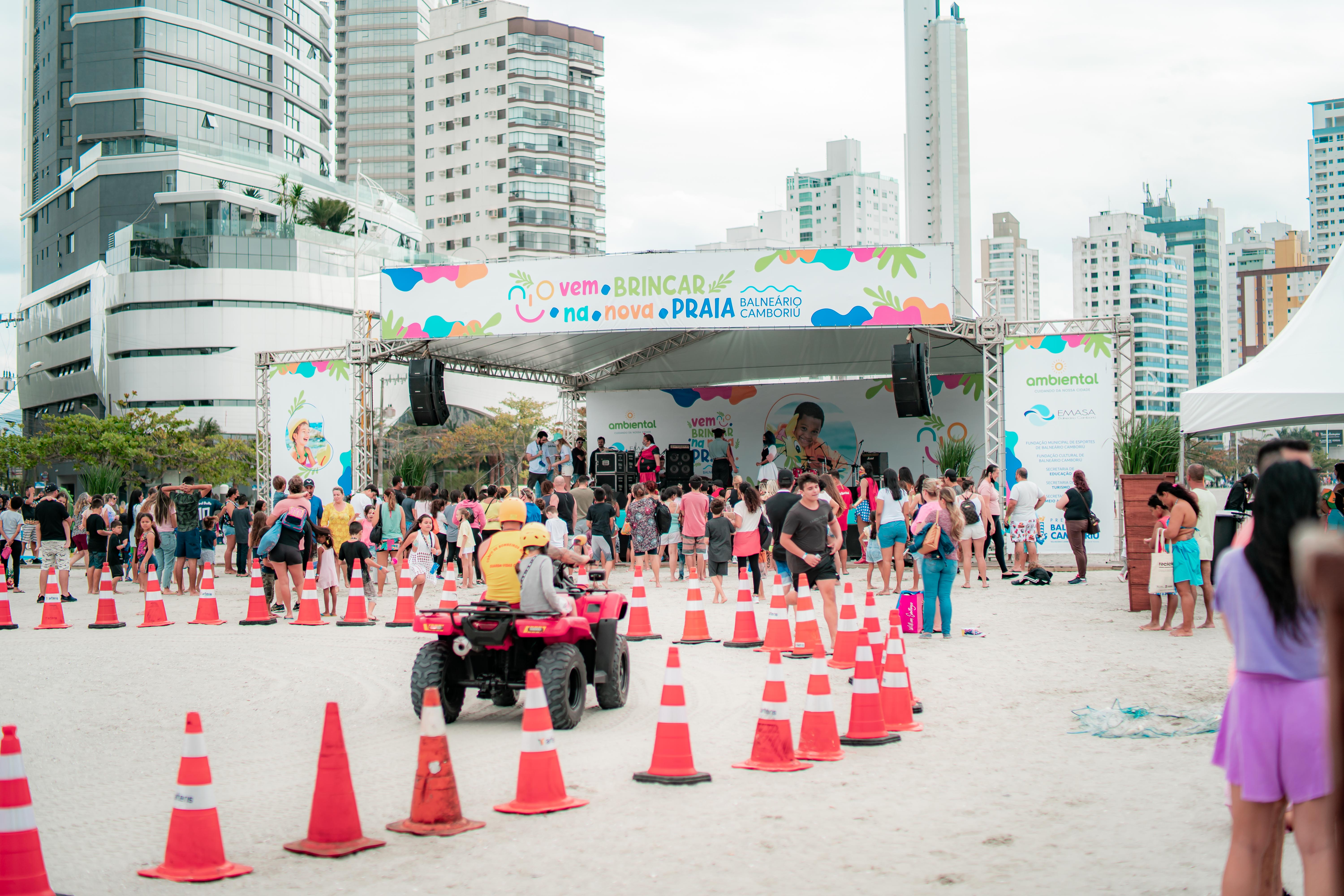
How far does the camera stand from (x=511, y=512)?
25.8 feet

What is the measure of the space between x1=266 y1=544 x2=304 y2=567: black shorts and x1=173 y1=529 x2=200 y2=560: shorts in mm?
4163

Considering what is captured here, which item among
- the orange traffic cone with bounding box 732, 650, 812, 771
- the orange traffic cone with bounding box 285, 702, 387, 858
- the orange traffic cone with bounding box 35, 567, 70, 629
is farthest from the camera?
the orange traffic cone with bounding box 35, 567, 70, 629

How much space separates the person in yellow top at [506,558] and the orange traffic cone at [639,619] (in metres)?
3.23

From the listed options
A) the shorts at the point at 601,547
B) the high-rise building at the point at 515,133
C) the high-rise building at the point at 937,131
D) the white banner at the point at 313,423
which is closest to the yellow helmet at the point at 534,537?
the shorts at the point at 601,547

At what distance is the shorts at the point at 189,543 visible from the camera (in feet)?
55.3

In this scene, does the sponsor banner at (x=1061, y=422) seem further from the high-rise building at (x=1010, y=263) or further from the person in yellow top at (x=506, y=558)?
the high-rise building at (x=1010, y=263)

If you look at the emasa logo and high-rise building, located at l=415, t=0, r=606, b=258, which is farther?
high-rise building, located at l=415, t=0, r=606, b=258

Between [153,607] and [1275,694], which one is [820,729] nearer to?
[1275,694]

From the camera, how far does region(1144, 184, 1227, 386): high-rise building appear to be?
142 meters

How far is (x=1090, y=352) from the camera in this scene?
18.4 m

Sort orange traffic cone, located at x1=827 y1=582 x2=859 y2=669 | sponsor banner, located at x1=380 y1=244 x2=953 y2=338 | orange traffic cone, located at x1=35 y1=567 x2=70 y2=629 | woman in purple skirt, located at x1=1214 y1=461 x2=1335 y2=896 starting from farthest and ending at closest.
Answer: sponsor banner, located at x1=380 y1=244 x2=953 y2=338
orange traffic cone, located at x1=35 y1=567 x2=70 y2=629
orange traffic cone, located at x1=827 y1=582 x2=859 y2=669
woman in purple skirt, located at x1=1214 y1=461 x2=1335 y2=896

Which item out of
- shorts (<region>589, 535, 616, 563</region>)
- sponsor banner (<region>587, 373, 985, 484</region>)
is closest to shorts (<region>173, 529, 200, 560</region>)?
shorts (<region>589, 535, 616, 563</region>)

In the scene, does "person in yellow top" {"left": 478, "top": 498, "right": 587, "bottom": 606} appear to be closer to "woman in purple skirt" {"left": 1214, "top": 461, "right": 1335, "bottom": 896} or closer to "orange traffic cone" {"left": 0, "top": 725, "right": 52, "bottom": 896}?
"orange traffic cone" {"left": 0, "top": 725, "right": 52, "bottom": 896}

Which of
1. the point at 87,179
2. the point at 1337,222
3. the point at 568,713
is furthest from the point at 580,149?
the point at 1337,222
